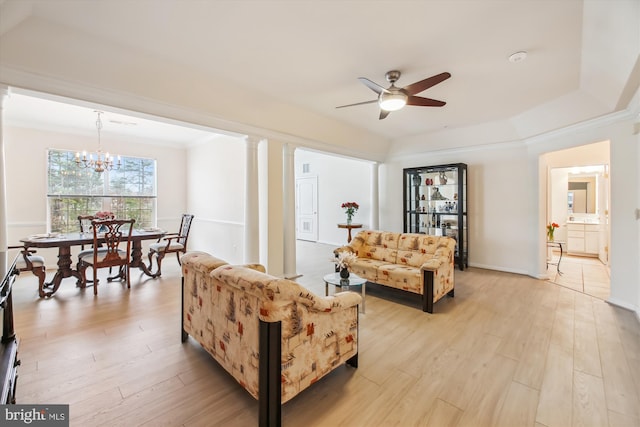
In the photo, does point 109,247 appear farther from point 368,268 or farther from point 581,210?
point 581,210

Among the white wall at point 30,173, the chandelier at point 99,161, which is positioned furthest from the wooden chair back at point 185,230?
the white wall at point 30,173

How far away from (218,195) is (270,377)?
205 inches

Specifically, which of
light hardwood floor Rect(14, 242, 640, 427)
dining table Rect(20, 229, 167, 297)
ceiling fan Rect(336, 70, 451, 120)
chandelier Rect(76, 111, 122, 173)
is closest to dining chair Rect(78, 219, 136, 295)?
dining table Rect(20, 229, 167, 297)

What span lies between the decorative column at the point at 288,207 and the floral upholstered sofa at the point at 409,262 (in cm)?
103

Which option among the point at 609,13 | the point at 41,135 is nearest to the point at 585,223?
the point at 609,13

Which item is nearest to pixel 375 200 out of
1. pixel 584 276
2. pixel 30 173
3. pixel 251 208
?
pixel 251 208

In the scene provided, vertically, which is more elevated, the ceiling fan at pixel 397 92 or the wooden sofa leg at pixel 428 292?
the ceiling fan at pixel 397 92

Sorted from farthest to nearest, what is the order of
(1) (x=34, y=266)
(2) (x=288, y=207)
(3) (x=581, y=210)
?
(3) (x=581, y=210) < (2) (x=288, y=207) < (1) (x=34, y=266)

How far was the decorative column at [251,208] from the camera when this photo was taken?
164 inches

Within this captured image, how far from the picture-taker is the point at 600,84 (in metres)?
3.11

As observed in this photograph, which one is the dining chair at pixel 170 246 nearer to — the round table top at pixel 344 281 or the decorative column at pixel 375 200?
the round table top at pixel 344 281

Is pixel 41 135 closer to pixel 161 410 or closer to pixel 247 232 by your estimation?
pixel 247 232

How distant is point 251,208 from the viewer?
13.7 feet

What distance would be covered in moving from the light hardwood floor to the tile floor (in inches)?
27.6
